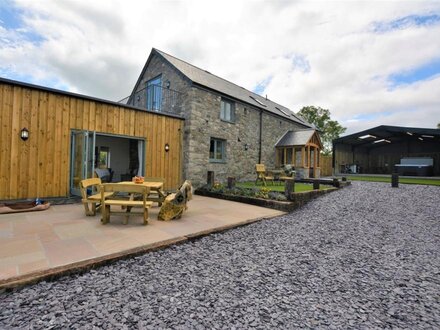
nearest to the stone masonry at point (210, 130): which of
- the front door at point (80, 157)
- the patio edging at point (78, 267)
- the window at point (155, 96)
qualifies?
the window at point (155, 96)

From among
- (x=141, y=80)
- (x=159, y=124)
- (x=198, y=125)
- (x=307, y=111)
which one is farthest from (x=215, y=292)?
(x=307, y=111)

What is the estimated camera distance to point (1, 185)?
18.2ft

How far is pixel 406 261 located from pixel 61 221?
626 centimetres

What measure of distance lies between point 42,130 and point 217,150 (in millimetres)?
7277

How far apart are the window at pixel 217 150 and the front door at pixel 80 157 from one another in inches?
214

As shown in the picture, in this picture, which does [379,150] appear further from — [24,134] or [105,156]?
[24,134]

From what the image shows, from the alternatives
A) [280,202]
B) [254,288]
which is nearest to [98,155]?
[280,202]

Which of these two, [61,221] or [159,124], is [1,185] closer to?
[61,221]

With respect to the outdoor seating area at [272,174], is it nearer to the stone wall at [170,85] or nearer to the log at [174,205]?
the stone wall at [170,85]

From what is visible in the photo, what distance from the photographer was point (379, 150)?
82.7 ft

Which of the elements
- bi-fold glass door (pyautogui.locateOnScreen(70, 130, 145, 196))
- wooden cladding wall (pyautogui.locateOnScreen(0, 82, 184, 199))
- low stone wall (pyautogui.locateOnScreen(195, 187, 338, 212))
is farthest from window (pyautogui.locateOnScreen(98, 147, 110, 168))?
low stone wall (pyautogui.locateOnScreen(195, 187, 338, 212))

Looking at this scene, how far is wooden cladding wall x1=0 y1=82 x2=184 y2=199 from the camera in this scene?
5625 mm

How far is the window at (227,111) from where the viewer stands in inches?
468

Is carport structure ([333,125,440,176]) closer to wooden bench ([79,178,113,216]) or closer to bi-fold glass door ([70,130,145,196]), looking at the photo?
bi-fold glass door ([70,130,145,196])
